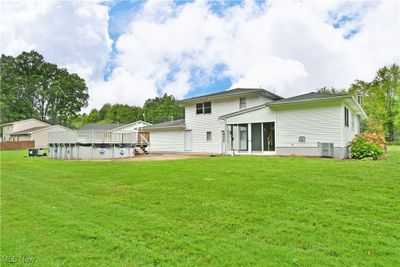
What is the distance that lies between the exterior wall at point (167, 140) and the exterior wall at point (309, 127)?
936 centimetres

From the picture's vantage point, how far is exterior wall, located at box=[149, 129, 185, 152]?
23.1m

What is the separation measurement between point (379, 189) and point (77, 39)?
15189mm

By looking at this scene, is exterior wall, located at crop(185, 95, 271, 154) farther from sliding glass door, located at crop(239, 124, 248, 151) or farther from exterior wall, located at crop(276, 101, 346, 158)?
exterior wall, located at crop(276, 101, 346, 158)

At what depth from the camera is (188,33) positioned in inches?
734

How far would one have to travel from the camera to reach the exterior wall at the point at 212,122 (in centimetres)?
2017

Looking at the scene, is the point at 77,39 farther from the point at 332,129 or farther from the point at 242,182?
the point at 332,129

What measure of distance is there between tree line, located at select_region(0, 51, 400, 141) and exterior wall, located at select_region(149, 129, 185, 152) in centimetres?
1887

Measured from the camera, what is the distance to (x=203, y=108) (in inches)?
859


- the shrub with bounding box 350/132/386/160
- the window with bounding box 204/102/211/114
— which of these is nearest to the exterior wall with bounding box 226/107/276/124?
the window with bounding box 204/102/211/114

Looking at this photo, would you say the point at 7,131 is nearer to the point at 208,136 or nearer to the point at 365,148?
the point at 208,136

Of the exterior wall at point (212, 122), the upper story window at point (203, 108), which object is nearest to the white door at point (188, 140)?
the exterior wall at point (212, 122)

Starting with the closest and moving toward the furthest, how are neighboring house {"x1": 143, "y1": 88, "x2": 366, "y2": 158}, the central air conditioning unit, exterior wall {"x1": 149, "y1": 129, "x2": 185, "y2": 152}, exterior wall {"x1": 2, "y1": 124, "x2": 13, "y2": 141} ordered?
the central air conditioning unit → neighboring house {"x1": 143, "y1": 88, "x2": 366, "y2": 158} → exterior wall {"x1": 149, "y1": 129, "x2": 185, "y2": 152} → exterior wall {"x1": 2, "y1": 124, "x2": 13, "y2": 141}

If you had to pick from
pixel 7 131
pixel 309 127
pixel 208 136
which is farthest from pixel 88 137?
pixel 7 131

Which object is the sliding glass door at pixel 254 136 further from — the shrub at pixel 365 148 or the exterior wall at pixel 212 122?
the shrub at pixel 365 148
